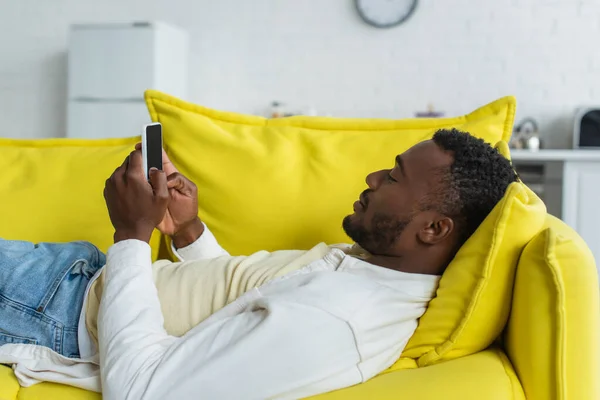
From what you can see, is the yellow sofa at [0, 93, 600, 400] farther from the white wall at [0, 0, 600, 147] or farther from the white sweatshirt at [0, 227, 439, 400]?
the white wall at [0, 0, 600, 147]

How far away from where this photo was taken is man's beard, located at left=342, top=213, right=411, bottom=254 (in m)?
1.20

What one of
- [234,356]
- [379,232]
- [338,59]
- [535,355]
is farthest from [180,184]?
[338,59]

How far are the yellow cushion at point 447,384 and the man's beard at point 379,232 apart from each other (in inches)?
9.4

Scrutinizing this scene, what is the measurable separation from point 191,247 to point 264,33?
118 inches

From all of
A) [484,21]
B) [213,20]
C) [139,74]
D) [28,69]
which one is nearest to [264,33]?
[213,20]

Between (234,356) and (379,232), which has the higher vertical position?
(379,232)

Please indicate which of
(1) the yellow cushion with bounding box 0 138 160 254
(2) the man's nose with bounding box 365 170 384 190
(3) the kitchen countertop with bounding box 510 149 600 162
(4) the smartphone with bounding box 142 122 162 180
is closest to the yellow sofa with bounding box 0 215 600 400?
(2) the man's nose with bounding box 365 170 384 190

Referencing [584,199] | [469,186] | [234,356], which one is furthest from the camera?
[584,199]

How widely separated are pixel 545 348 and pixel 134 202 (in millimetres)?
715

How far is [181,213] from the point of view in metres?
1.49

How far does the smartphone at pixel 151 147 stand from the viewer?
1241 millimetres

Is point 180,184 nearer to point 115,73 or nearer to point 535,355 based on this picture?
point 535,355

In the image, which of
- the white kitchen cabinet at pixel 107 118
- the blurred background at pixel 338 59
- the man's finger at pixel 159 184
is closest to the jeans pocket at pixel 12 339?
the man's finger at pixel 159 184

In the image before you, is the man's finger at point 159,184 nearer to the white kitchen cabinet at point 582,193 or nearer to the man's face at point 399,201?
the man's face at point 399,201
